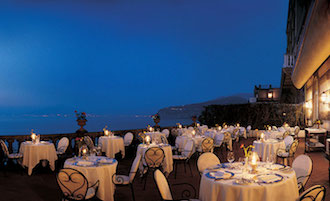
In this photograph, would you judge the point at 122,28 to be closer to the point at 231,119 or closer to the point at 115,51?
the point at 231,119

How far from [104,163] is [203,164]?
1.78 meters

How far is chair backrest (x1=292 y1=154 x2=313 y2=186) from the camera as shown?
14.2ft

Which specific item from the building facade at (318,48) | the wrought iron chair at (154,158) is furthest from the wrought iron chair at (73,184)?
the building facade at (318,48)

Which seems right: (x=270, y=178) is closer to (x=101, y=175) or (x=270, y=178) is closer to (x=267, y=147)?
(x=101, y=175)

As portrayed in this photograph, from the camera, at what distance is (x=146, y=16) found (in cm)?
8744

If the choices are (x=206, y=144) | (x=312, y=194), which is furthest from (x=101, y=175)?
(x=206, y=144)

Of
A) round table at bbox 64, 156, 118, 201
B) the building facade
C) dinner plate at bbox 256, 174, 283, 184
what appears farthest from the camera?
the building facade

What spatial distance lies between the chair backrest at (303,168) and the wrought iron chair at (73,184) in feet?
10.7

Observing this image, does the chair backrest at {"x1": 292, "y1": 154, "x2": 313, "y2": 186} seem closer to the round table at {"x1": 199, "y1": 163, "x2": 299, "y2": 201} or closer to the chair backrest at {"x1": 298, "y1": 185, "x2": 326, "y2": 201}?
the round table at {"x1": 199, "y1": 163, "x2": 299, "y2": 201}

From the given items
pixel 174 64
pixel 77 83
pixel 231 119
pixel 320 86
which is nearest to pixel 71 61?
pixel 77 83

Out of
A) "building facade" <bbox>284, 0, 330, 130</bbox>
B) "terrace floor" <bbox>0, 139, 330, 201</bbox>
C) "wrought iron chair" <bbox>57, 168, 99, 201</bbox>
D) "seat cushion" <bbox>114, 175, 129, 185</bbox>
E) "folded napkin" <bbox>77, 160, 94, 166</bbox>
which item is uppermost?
"building facade" <bbox>284, 0, 330, 130</bbox>

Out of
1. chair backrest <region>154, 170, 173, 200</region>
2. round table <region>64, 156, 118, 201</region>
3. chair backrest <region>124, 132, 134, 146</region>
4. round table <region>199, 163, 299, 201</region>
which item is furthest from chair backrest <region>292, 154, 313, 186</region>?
chair backrest <region>124, 132, 134, 146</region>

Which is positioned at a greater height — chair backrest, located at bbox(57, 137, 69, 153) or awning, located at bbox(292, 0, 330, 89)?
awning, located at bbox(292, 0, 330, 89)

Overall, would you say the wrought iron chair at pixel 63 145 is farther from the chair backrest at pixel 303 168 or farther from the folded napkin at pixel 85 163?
the chair backrest at pixel 303 168
